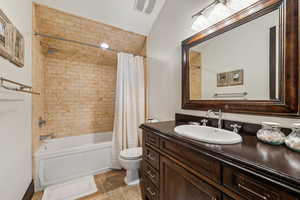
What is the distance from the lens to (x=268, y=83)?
3.15 ft

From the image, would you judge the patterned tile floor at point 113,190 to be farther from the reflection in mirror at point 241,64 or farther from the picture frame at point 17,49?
the picture frame at point 17,49

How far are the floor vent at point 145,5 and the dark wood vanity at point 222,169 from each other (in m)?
1.86

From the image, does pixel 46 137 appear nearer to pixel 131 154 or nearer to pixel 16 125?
→ pixel 16 125

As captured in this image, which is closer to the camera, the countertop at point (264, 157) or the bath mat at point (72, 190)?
the countertop at point (264, 157)

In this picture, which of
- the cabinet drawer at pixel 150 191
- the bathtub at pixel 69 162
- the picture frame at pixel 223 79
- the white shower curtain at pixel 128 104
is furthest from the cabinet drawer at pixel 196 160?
the bathtub at pixel 69 162

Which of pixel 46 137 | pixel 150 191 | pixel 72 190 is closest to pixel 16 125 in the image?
pixel 72 190

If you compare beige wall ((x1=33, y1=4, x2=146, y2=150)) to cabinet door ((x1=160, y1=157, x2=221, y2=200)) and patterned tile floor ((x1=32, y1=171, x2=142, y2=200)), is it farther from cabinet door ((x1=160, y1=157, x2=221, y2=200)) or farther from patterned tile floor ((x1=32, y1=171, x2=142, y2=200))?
cabinet door ((x1=160, y1=157, x2=221, y2=200))

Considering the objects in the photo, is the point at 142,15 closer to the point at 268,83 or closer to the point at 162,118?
the point at 162,118

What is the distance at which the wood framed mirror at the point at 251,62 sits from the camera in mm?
851

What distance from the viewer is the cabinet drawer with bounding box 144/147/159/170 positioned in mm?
1188

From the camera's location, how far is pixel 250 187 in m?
0.56

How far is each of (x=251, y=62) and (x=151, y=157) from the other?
1.24m

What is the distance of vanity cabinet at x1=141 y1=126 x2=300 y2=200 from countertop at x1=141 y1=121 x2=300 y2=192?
0.02 metres

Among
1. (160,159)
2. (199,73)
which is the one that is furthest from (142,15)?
(160,159)
